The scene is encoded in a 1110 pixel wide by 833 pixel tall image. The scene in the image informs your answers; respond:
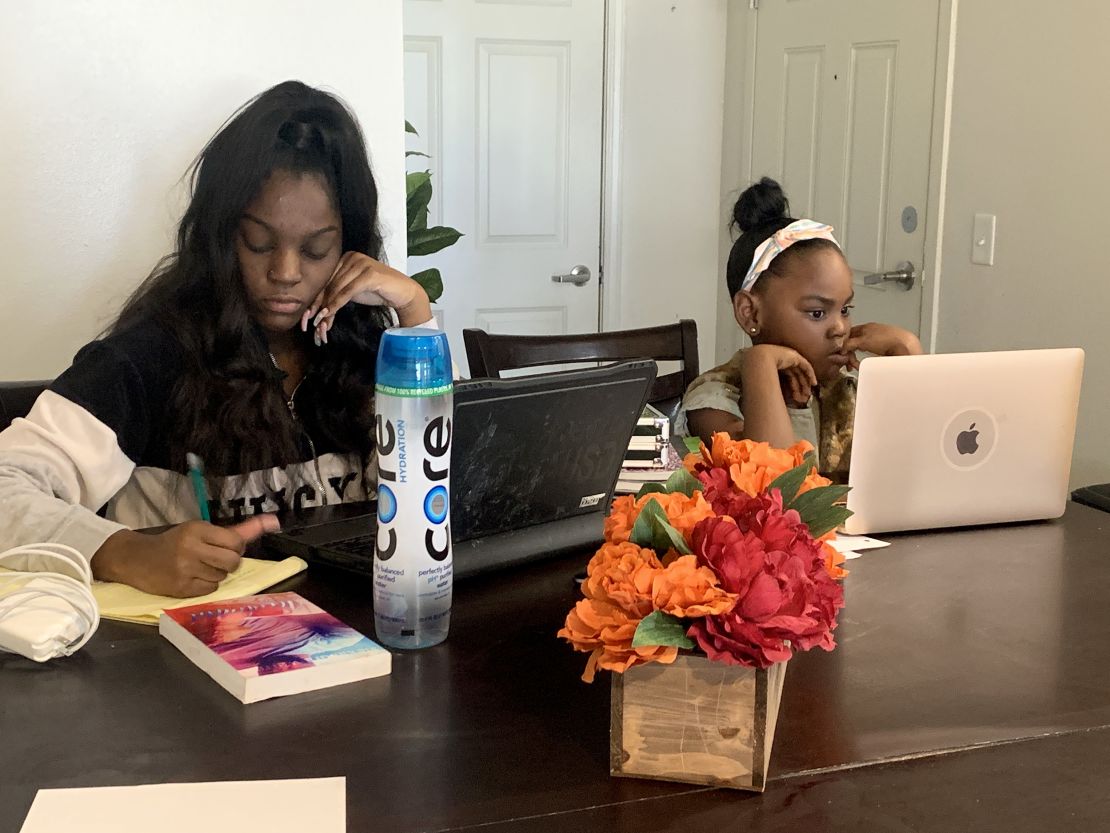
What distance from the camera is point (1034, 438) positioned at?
Answer: 1.54 m

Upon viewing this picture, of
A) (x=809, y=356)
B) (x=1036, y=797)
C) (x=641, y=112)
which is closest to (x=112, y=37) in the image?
(x=809, y=356)

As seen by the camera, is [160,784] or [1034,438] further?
[1034,438]

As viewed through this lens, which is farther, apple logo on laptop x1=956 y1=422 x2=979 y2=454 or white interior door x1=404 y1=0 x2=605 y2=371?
white interior door x1=404 y1=0 x2=605 y2=371

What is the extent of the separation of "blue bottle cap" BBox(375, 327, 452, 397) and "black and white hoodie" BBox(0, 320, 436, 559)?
1.46 ft

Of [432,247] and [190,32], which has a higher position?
[190,32]

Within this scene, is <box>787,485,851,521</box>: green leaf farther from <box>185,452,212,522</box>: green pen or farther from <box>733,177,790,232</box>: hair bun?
<box>733,177,790,232</box>: hair bun

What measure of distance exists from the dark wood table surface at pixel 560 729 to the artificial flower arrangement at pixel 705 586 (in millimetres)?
100

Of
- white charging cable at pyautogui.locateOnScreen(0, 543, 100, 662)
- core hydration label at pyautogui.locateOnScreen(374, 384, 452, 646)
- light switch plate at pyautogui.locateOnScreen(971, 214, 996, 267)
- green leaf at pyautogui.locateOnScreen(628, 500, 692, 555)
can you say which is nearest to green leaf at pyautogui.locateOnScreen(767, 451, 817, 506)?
green leaf at pyautogui.locateOnScreen(628, 500, 692, 555)

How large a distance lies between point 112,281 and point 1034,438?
1535 mm

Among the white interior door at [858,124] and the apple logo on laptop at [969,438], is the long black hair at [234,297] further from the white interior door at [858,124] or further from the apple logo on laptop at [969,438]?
the white interior door at [858,124]

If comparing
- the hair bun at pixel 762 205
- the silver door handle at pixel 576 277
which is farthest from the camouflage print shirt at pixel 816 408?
the silver door handle at pixel 576 277

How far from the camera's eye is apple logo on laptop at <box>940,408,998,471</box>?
150cm

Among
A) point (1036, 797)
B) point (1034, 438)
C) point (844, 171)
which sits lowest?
point (1036, 797)

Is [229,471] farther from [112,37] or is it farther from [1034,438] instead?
[1034,438]
